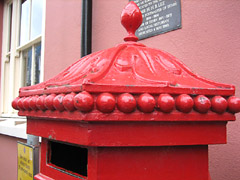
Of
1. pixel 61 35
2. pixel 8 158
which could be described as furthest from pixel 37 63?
pixel 8 158

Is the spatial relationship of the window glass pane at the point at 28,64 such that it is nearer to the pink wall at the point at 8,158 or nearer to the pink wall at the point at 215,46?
the pink wall at the point at 8,158

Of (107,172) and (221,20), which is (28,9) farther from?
(107,172)

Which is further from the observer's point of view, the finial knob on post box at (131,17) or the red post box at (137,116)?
A: the finial knob on post box at (131,17)

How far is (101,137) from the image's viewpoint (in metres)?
0.74

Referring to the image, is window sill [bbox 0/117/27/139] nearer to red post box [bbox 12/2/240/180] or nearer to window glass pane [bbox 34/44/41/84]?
window glass pane [bbox 34/44/41/84]

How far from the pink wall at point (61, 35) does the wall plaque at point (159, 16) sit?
106 centimetres

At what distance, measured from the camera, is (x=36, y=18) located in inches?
164

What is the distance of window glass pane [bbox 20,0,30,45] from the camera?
4418 mm

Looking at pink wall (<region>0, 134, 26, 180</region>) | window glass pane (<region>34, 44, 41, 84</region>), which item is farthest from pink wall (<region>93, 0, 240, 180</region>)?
pink wall (<region>0, 134, 26, 180</region>)

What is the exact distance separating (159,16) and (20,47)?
3.22 metres

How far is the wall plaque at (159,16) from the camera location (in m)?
1.92

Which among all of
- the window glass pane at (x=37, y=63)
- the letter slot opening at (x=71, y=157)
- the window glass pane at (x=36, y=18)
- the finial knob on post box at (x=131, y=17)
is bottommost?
the letter slot opening at (x=71, y=157)

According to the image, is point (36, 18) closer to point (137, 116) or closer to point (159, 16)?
point (159, 16)

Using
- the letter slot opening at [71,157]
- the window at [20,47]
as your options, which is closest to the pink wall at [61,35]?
the window at [20,47]
